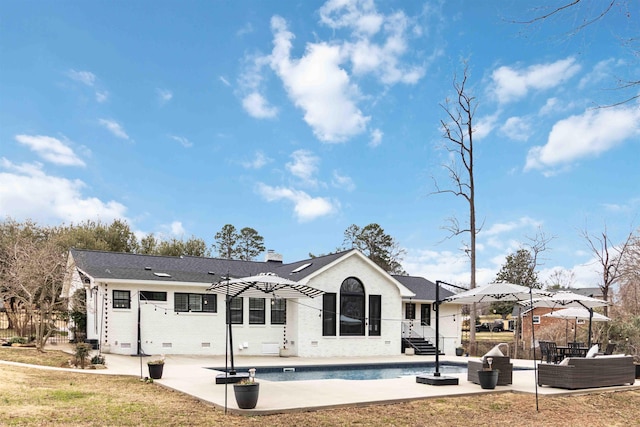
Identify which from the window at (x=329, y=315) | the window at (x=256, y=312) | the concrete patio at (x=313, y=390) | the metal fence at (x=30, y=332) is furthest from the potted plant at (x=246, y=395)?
the metal fence at (x=30, y=332)

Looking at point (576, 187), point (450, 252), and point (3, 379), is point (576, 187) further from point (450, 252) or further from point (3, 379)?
point (3, 379)

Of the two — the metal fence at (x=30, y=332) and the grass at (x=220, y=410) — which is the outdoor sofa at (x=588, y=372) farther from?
the metal fence at (x=30, y=332)

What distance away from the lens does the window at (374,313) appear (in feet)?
82.9

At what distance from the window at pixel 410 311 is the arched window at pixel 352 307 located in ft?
13.6

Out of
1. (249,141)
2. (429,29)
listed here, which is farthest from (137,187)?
(429,29)

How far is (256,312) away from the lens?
2406 cm

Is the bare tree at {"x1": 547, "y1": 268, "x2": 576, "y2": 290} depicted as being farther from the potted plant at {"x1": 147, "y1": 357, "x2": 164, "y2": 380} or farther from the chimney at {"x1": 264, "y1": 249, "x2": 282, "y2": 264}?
the potted plant at {"x1": 147, "y1": 357, "x2": 164, "y2": 380}

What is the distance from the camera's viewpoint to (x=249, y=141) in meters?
25.8

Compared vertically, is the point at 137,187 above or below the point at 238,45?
below

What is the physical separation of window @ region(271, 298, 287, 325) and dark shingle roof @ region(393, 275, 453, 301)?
7.06 m

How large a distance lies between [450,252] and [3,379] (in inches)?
855

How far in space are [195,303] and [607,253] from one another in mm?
19717

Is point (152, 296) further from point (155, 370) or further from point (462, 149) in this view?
point (462, 149)

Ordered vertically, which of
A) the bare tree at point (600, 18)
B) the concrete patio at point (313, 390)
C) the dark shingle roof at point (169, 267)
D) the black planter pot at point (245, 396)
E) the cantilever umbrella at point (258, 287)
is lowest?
the concrete patio at point (313, 390)
